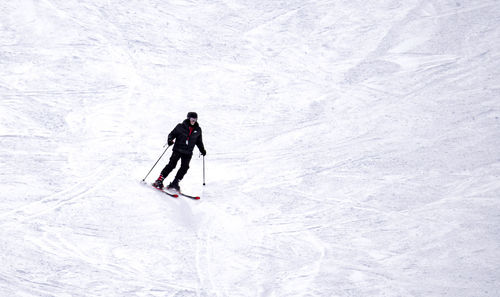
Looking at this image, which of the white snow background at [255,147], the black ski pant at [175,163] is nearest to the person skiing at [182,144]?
the black ski pant at [175,163]

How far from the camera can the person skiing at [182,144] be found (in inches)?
363

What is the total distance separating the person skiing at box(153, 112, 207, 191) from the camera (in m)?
9.23

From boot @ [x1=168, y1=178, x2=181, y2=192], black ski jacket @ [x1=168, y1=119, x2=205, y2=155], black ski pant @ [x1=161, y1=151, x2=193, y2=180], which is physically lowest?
boot @ [x1=168, y1=178, x2=181, y2=192]

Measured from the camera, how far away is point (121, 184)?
9.48 metres

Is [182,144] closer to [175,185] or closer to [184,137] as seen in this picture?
[184,137]

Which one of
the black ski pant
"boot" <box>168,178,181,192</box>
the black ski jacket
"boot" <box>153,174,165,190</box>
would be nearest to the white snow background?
"boot" <box>153,174,165,190</box>

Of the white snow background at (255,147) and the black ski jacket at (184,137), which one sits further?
the black ski jacket at (184,137)

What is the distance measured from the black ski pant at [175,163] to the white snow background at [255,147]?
43 centimetres

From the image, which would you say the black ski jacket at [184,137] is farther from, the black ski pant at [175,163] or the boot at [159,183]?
the boot at [159,183]

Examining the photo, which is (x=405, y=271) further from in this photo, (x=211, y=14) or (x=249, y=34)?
(x=211, y=14)

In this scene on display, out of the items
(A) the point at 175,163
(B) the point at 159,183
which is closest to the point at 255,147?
(A) the point at 175,163

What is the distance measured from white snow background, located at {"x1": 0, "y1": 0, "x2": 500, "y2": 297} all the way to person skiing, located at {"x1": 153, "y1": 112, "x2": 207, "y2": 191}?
344mm

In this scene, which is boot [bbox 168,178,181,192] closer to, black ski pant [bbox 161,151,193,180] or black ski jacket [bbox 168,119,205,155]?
black ski pant [bbox 161,151,193,180]

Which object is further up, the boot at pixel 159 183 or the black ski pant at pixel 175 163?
the black ski pant at pixel 175 163
